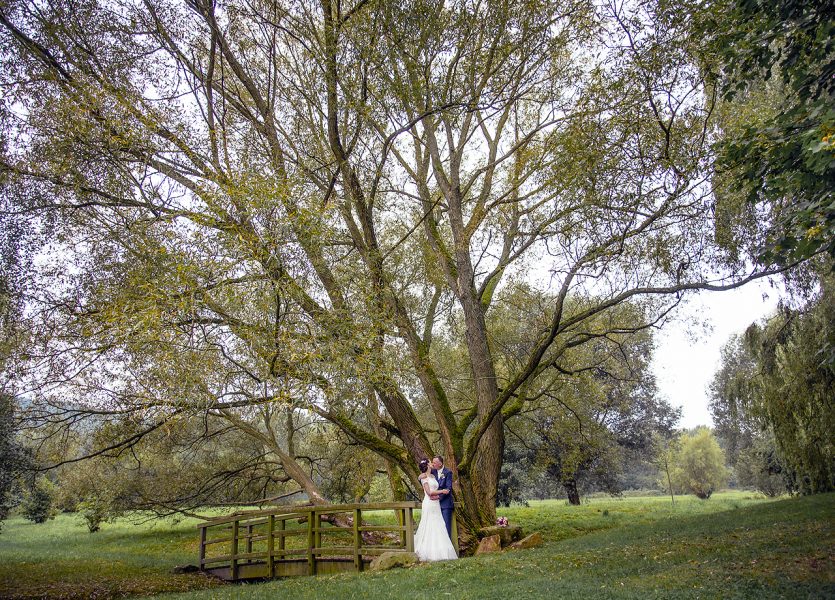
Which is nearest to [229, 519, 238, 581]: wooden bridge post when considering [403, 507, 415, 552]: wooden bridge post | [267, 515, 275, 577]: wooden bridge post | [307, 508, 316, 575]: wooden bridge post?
[267, 515, 275, 577]: wooden bridge post

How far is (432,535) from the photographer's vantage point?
10.9 m

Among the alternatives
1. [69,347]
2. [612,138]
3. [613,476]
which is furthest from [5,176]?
[613,476]

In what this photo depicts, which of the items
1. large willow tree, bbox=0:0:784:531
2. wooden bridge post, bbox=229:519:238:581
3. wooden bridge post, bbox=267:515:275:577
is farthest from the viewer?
wooden bridge post, bbox=229:519:238:581

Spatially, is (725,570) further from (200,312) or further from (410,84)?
(410,84)

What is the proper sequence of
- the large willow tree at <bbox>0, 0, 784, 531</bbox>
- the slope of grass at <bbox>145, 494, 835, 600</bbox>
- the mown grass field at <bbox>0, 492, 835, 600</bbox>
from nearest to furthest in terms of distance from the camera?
the slope of grass at <bbox>145, 494, 835, 600</bbox> < the mown grass field at <bbox>0, 492, 835, 600</bbox> < the large willow tree at <bbox>0, 0, 784, 531</bbox>

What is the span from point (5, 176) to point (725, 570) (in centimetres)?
1310

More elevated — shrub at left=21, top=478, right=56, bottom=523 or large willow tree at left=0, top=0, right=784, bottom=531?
large willow tree at left=0, top=0, right=784, bottom=531

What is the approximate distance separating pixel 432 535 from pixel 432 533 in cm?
4

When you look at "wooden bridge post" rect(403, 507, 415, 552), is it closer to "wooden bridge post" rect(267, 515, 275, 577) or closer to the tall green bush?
"wooden bridge post" rect(267, 515, 275, 577)

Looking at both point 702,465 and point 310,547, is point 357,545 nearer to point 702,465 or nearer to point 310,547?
point 310,547

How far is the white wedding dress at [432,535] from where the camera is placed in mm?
10727

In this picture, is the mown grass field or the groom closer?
the mown grass field

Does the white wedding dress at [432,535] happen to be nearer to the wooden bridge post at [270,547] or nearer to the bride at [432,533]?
the bride at [432,533]

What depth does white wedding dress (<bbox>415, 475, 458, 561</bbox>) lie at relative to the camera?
35.2ft
